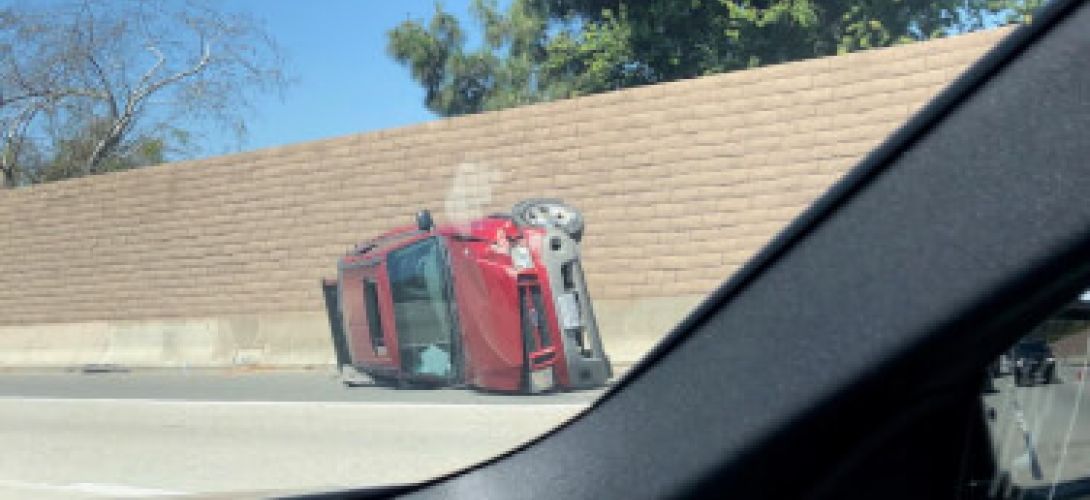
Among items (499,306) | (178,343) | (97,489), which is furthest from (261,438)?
(178,343)

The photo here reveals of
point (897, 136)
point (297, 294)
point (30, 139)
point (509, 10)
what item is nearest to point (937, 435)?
point (897, 136)

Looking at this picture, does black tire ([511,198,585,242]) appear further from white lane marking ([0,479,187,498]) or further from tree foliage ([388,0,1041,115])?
tree foliage ([388,0,1041,115])

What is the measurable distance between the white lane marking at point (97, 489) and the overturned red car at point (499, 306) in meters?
1.44

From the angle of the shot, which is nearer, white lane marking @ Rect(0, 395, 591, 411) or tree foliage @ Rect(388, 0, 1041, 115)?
white lane marking @ Rect(0, 395, 591, 411)

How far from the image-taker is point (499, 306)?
5.79m

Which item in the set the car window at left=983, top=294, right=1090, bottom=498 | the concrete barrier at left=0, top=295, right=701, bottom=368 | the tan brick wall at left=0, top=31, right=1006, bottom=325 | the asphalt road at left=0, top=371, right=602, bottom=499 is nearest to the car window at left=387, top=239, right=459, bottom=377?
the asphalt road at left=0, top=371, right=602, bottom=499

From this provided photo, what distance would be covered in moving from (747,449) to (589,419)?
0.34 meters

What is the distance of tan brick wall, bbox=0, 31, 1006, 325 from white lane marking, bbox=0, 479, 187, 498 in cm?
206

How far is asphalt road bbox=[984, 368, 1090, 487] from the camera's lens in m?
1.69

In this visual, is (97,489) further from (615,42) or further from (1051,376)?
(615,42)

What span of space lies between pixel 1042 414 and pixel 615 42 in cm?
1880

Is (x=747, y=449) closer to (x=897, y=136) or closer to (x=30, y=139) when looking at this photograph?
(x=897, y=136)

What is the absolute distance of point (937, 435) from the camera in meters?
1.80

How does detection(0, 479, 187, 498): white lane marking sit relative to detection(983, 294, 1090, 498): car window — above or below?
below
